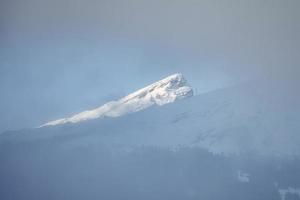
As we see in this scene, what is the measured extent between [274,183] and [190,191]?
1459 inches

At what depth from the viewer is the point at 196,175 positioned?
199 metres

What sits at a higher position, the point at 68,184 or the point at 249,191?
the point at 68,184

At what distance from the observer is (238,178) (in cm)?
19538

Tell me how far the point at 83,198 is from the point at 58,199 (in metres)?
10.4

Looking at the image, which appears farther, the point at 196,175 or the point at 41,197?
the point at 196,175

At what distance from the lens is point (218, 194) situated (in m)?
179

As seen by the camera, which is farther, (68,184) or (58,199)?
(68,184)

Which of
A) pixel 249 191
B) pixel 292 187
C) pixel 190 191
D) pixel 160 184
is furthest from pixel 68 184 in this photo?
pixel 292 187

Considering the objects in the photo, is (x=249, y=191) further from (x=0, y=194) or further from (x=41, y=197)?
(x=0, y=194)

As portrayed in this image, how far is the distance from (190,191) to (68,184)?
54.1 meters

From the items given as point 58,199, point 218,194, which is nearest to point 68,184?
point 58,199

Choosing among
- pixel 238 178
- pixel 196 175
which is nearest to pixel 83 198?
pixel 196 175

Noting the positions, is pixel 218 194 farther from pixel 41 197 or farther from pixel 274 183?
pixel 41 197

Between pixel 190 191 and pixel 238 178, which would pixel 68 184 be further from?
pixel 238 178
